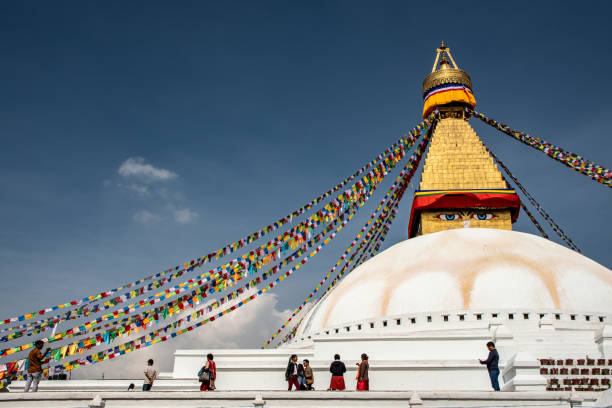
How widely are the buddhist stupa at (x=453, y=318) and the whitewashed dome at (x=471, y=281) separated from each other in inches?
1.0

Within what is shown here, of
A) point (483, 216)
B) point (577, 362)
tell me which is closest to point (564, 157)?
point (483, 216)

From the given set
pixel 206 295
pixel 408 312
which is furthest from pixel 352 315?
pixel 206 295

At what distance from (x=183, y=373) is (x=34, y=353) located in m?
3.91

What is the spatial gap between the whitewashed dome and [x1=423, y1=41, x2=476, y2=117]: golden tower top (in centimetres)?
866

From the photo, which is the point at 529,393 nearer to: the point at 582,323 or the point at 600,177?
the point at 582,323

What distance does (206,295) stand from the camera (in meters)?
13.3

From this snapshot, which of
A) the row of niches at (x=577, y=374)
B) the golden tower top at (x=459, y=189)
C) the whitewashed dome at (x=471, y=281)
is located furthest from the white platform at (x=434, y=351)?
the golden tower top at (x=459, y=189)

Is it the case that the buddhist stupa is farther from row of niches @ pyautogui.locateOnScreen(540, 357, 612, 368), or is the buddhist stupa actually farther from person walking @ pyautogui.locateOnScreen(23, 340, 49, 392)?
person walking @ pyautogui.locateOnScreen(23, 340, 49, 392)

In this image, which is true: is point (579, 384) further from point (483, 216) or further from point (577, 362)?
point (483, 216)

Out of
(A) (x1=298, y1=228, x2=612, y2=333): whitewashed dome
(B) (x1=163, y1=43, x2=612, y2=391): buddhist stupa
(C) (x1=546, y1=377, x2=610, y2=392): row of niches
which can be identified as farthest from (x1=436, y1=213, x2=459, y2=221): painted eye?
(C) (x1=546, y1=377, x2=610, y2=392): row of niches

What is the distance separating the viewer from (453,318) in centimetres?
1273

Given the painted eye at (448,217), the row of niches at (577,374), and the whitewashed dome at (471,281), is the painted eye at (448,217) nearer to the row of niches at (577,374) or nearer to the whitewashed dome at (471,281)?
the whitewashed dome at (471,281)

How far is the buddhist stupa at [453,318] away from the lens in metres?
10.2

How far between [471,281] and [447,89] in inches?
466
